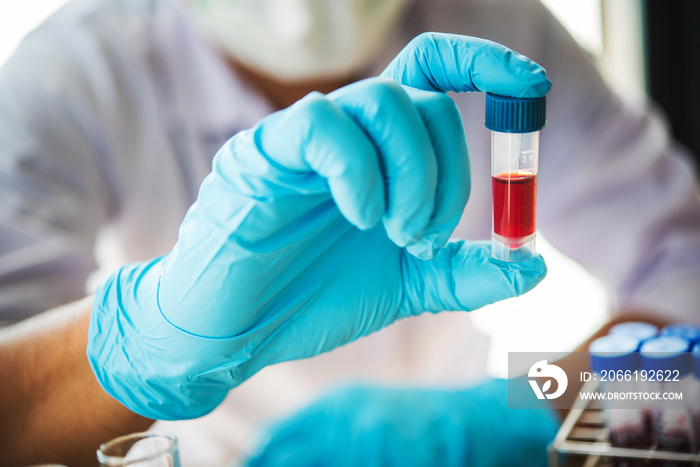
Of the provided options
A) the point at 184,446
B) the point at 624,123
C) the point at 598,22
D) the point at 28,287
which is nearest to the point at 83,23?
the point at 28,287

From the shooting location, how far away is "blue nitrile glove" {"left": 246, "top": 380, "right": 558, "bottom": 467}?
1.04 meters

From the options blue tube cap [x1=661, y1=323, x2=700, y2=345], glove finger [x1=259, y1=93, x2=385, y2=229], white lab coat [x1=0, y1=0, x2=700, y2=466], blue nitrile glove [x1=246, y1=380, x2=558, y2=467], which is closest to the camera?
glove finger [x1=259, y1=93, x2=385, y2=229]

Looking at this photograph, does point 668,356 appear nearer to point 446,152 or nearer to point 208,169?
point 446,152

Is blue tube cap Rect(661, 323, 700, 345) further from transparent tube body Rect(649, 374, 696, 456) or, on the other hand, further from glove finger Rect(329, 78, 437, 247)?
glove finger Rect(329, 78, 437, 247)

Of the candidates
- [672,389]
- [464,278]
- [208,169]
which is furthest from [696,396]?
[208,169]

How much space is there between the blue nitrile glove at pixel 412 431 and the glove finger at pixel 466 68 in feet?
1.84

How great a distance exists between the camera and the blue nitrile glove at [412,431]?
3.40ft

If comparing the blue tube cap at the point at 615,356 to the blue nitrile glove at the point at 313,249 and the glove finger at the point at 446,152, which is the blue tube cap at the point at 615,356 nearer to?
the blue nitrile glove at the point at 313,249

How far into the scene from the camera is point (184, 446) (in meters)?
1.45

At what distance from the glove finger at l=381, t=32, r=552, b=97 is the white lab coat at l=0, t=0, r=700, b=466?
1.18ft

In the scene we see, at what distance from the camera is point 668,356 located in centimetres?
77

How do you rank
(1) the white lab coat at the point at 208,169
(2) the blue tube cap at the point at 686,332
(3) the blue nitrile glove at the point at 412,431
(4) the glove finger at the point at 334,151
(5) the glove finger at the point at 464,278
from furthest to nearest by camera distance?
(1) the white lab coat at the point at 208,169
(3) the blue nitrile glove at the point at 412,431
(2) the blue tube cap at the point at 686,332
(5) the glove finger at the point at 464,278
(4) the glove finger at the point at 334,151

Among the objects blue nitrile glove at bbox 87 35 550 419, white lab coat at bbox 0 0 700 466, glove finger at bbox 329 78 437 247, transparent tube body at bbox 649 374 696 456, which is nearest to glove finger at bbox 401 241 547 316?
blue nitrile glove at bbox 87 35 550 419

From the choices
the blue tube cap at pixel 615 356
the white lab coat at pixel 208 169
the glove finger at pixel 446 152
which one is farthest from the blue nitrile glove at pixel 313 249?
the white lab coat at pixel 208 169
